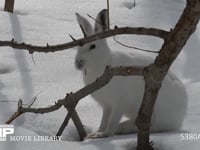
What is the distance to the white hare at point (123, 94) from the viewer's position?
10.2ft

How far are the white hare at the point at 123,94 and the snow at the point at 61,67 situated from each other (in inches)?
5.3

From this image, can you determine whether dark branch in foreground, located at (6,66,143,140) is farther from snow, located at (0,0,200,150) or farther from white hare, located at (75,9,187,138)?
white hare, located at (75,9,187,138)

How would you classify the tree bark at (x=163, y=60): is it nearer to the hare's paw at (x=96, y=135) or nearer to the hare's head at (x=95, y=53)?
the hare's paw at (x=96, y=135)

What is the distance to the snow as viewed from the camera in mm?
2594

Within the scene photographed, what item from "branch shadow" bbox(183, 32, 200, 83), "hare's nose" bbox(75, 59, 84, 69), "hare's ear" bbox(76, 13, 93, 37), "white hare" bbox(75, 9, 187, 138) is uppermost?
"hare's ear" bbox(76, 13, 93, 37)

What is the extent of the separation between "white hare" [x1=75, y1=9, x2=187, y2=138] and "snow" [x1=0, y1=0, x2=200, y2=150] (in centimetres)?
14

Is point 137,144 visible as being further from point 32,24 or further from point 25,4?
point 25,4

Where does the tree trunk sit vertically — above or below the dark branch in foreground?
below

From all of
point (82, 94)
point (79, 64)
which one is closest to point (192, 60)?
point (79, 64)

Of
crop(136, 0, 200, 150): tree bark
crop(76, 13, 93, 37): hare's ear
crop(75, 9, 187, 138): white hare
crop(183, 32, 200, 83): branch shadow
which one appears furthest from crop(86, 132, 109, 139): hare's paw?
crop(183, 32, 200, 83): branch shadow

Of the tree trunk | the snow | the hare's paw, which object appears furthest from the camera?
the tree trunk

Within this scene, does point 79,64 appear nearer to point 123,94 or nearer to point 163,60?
point 123,94

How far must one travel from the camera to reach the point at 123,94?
3.12 meters

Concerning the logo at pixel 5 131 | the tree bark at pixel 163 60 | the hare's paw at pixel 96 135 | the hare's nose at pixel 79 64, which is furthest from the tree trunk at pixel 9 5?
the tree bark at pixel 163 60
